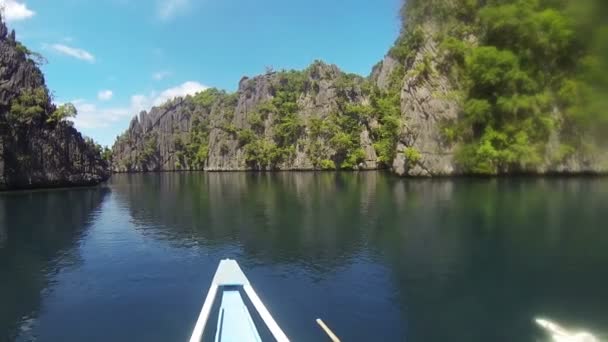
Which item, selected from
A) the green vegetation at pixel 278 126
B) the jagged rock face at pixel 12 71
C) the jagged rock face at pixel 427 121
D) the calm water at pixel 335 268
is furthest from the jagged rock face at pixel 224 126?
the calm water at pixel 335 268

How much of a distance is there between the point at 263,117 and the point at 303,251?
103 meters

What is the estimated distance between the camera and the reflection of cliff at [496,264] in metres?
11.9

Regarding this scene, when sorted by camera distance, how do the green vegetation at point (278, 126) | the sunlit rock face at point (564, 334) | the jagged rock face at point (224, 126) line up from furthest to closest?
the green vegetation at point (278, 126) → the jagged rock face at point (224, 126) → the sunlit rock face at point (564, 334)

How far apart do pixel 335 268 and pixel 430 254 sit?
5102 mm

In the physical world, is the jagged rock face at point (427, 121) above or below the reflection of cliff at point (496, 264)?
above

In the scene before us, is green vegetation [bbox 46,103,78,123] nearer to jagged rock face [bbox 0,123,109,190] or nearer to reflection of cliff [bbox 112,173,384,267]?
jagged rock face [bbox 0,123,109,190]

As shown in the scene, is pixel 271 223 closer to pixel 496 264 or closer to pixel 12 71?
pixel 496 264

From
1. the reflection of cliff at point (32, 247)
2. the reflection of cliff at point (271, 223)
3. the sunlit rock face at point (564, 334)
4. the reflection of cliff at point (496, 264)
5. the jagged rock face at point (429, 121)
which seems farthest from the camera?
the jagged rock face at point (429, 121)

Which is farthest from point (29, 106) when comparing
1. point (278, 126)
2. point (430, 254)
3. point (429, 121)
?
point (430, 254)

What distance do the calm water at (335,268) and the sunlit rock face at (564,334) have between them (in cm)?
35

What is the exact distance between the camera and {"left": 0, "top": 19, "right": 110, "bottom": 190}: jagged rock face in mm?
57844

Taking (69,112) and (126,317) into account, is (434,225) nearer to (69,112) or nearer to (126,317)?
(126,317)

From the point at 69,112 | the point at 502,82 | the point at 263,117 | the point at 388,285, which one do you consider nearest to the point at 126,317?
the point at 388,285

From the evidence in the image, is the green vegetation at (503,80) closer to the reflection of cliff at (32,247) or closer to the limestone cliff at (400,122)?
the limestone cliff at (400,122)
